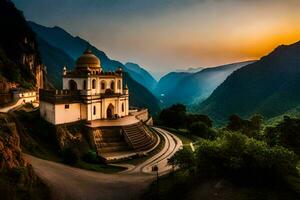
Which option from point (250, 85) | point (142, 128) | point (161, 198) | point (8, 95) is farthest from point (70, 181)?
point (250, 85)

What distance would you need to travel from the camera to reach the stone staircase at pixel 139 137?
42.3 m

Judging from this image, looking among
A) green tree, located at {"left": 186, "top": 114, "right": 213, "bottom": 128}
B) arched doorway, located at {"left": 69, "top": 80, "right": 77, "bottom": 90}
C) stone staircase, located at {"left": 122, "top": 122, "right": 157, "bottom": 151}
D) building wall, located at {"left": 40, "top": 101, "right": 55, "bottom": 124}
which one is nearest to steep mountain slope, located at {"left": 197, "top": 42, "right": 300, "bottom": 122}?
green tree, located at {"left": 186, "top": 114, "right": 213, "bottom": 128}

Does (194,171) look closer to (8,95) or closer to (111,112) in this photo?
(111,112)

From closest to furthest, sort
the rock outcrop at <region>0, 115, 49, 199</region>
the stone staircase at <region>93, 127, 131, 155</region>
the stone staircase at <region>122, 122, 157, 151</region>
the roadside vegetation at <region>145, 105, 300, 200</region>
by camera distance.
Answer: the rock outcrop at <region>0, 115, 49, 199</region>
the roadside vegetation at <region>145, 105, 300, 200</region>
the stone staircase at <region>93, 127, 131, 155</region>
the stone staircase at <region>122, 122, 157, 151</region>

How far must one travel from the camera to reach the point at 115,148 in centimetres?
4100

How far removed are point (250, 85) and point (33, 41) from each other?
13783 centimetres

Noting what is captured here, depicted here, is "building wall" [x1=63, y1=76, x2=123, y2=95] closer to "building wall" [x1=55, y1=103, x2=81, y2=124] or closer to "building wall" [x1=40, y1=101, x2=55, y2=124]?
"building wall" [x1=55, y1=103, x2=81, y2=124]

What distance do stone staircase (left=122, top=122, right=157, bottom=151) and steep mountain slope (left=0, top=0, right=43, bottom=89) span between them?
32214 mm

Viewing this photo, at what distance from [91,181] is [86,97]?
17557 millimetres

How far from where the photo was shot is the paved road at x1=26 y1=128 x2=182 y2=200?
86.4 feet

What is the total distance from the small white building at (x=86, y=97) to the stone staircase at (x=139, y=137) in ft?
17.7

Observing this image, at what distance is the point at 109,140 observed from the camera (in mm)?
41969

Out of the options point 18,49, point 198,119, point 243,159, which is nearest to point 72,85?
point 243,159

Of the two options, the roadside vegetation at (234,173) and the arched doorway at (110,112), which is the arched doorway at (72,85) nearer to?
the arched doorway at (110,112)
